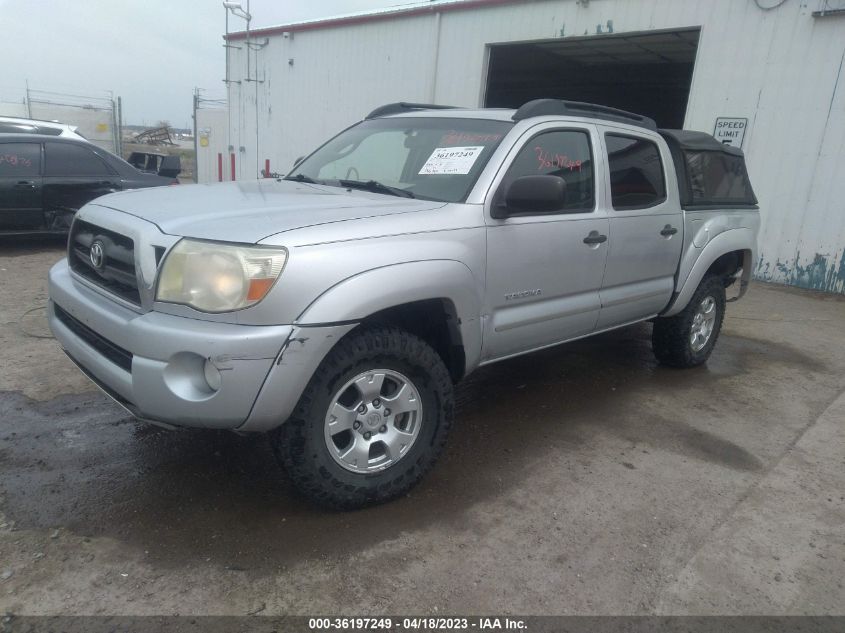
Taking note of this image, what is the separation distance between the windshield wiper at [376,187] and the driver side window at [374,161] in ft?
0.25

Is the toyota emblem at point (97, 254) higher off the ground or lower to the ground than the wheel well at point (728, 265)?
higher

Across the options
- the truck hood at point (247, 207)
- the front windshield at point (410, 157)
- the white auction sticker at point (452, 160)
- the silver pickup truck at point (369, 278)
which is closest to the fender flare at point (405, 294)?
the silver pickup truck at point (369, 278)

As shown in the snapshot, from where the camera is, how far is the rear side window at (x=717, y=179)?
4.73 m

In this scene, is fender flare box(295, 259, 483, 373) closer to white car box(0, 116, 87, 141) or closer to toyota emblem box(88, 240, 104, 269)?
toyota emblem box(88, 240, 104, 269)

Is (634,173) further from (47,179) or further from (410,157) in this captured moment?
(47,179)

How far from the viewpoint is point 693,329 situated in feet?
16.5

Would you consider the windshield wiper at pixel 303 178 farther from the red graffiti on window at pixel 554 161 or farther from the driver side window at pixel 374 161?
the red graffiti on window at pixel 554 161

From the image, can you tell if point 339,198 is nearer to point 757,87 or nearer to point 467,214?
point 467,214

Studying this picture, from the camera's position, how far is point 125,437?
11.2ft

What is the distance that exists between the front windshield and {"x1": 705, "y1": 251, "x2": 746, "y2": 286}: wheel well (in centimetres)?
261

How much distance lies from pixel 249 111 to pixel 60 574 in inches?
601

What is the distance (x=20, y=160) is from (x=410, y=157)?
638 cm

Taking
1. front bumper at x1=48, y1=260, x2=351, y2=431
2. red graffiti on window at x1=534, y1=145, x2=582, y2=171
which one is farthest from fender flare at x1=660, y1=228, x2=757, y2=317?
front bumper at x1=48, y1=260, x2=351, y2=431

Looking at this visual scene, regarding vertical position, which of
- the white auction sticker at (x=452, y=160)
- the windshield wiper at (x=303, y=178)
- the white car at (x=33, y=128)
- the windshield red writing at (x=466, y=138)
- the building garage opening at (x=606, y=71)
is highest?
the building garage opening at (x=606, y=71)
